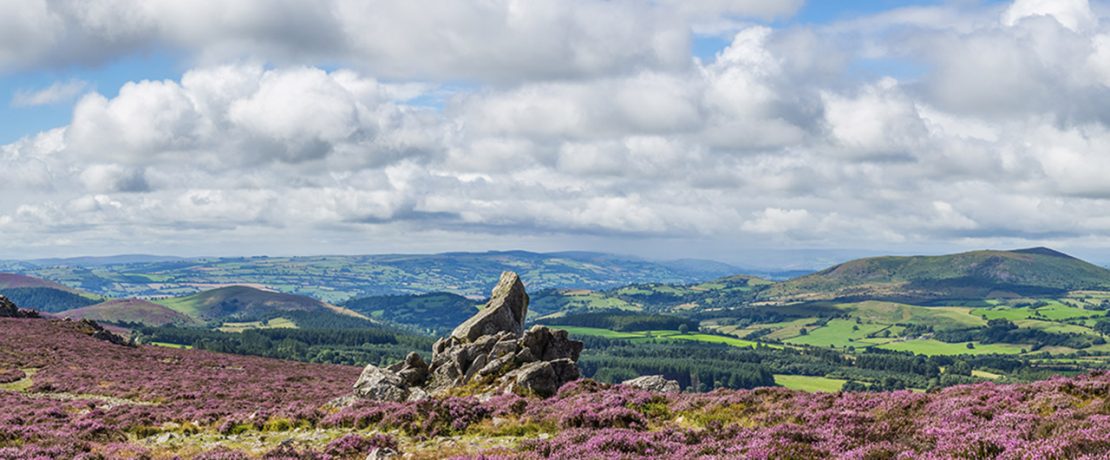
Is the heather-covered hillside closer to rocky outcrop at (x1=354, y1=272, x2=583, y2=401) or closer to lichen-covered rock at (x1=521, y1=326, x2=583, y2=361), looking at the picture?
rocky outcrop at (x1=354, y1=272, x2=583, y2=401)

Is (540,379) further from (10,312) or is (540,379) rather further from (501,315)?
(10,312)

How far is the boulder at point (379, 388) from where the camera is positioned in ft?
129

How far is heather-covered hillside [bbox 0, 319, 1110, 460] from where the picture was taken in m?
18.0

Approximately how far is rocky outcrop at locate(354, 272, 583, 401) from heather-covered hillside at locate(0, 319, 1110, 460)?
326cm

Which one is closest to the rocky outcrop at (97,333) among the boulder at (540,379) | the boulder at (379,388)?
the boulder at (379,388)

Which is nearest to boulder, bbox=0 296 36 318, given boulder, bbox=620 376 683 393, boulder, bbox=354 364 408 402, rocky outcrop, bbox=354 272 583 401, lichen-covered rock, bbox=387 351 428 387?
rocky outcrop, bbox=354 272 583 401

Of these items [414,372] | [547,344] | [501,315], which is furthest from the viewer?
[501,315]

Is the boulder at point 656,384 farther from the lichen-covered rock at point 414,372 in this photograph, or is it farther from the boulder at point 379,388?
the lichen-covered rock at point 414,372

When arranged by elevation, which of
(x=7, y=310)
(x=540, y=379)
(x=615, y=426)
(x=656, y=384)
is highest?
(x=615, y=426)

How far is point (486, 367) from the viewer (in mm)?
43094

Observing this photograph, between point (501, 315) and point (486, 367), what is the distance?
15166mm

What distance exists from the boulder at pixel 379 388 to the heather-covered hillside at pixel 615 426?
491 cm

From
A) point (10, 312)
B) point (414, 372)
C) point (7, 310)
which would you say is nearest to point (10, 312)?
point (10, 312)

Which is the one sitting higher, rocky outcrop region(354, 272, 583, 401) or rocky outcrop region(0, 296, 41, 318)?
rocky outcrop region(354, 272, 583, 401)
